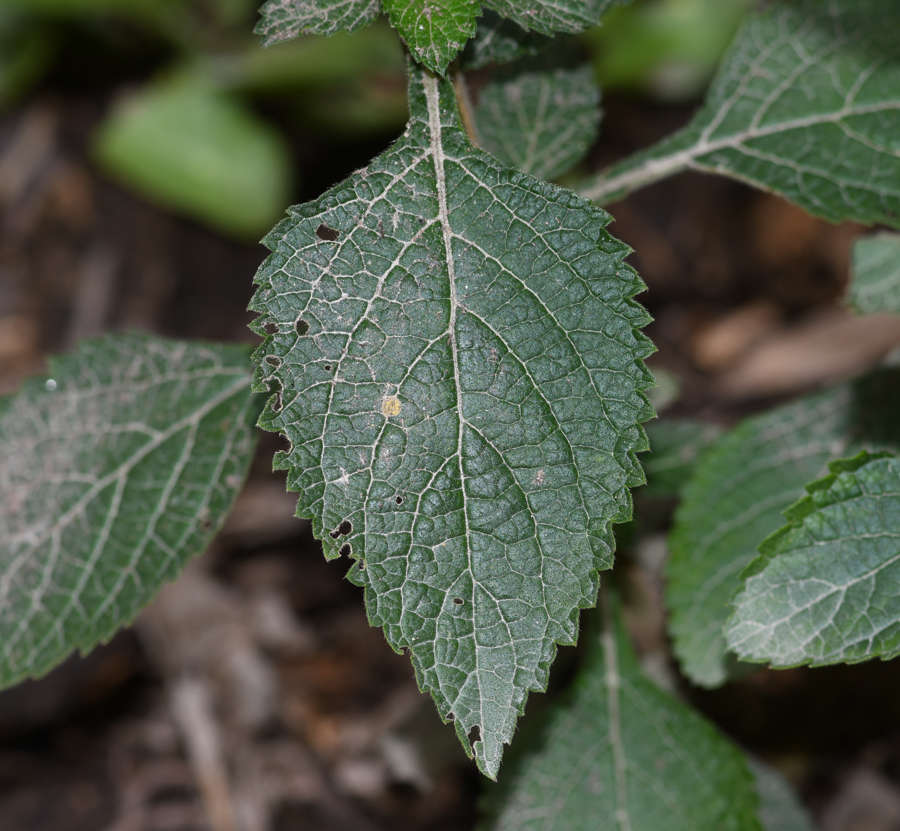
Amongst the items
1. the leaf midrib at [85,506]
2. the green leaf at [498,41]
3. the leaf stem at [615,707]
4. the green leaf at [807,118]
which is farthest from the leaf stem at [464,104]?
the leaf stem at [615,707]

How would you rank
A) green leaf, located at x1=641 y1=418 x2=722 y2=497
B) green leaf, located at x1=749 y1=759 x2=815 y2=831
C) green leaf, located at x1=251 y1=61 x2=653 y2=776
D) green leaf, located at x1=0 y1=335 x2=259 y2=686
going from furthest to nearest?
green leaf, located at x1=749 y1=759 x2=815 y2=831 → green leaf, located at x1=641 y1=418 x2=722 y2=497 → green leaf, located at x1=0 y1=335 x2=259 y2=686 → green leaf, located at x1=251 y1=61 x2=653 y2=776

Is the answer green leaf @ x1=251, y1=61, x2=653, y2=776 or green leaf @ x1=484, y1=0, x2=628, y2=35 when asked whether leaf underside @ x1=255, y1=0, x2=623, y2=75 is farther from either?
green leaf @ x1=251, y1=61, x2=653, y2=776

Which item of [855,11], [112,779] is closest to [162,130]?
[112,779]

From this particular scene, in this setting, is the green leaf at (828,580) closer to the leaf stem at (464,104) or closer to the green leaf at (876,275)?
the green leaf at (876,275)

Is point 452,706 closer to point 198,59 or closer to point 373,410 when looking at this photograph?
point 373,410

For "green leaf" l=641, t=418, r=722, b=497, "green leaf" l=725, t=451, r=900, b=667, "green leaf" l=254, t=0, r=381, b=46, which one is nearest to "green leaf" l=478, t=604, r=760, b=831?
"green leaf" l=641, t=418, r=722, b=497

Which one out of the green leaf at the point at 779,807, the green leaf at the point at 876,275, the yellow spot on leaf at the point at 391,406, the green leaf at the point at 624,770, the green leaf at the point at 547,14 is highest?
the green leaf at the point at 547,14

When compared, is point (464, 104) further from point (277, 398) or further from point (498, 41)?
point (277, 398)

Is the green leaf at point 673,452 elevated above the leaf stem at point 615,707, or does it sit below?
above
